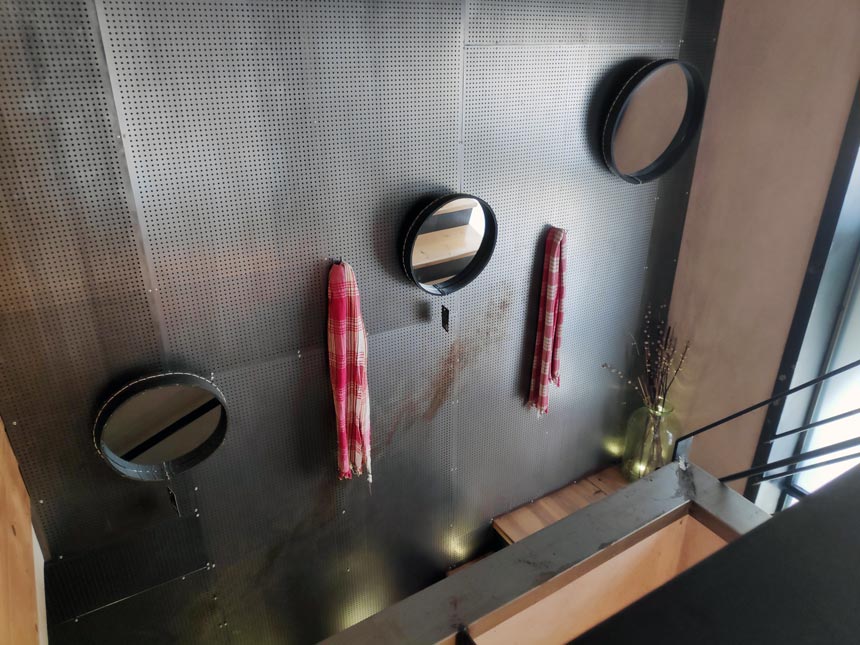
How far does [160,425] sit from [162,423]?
1 cm

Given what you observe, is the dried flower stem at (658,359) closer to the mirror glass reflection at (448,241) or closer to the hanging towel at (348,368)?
the mirror glass reflection at (448,241)

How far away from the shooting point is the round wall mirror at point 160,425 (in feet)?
6.63

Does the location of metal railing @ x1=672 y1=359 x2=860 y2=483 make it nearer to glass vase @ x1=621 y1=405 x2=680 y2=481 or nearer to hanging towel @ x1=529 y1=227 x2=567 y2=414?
hanging towel @ x1=529 y1=227 x2=567 y2=414

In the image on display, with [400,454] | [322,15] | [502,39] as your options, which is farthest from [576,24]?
[400,454]

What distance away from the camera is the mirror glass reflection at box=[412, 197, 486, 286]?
7.87ft

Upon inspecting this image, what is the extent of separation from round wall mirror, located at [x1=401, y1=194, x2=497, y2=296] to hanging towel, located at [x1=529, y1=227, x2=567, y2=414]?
0.35 meters

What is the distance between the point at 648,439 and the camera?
349 cm

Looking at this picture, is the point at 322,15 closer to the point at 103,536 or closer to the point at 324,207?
the point at 324,207

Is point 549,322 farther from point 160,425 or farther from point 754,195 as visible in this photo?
point 160,425

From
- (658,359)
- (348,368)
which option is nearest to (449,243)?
(348,368)

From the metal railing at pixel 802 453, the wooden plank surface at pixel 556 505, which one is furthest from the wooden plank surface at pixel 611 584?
the wooden plank surface at pixel 556 505

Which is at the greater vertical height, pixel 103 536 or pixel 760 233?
pixel 760 233

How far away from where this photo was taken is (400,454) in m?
2.85

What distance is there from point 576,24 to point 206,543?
264cm
